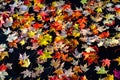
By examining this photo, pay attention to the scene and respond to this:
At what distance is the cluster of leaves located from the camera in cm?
349

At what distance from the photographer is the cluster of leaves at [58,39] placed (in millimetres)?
3494

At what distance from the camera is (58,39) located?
12.8ft

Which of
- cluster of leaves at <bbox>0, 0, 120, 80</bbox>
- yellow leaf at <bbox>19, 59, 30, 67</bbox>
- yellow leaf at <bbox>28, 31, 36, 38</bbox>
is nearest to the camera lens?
cluster of leaves at <bbox>0, 0, 120, 80</bbox>

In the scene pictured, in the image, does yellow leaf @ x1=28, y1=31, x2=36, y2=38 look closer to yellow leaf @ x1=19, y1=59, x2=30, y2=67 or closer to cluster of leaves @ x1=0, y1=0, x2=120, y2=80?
cluster of leaves @ x1=0, y1=0, x2=120, y2=80

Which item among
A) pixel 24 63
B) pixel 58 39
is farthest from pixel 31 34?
pixel 24 63

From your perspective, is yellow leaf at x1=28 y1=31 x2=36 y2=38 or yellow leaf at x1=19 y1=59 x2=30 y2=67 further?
yellow leaf at x1=28 y1=31 x2=36 y2=38

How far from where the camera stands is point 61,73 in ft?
11.3


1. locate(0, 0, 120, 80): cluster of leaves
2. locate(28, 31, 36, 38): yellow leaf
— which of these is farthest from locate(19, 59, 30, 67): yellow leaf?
locate(28, 31, 36, 38): yellow leaf

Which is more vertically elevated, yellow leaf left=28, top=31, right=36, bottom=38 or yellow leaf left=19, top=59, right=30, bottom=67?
yellow leaf left=28, top=31, right=36, bottom=38

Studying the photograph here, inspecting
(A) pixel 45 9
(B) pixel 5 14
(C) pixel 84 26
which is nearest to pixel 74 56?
(C) pixel 84 26

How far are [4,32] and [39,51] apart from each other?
82 centimetres

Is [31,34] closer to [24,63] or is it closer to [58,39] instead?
[58,39]

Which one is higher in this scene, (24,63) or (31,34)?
(31,34)

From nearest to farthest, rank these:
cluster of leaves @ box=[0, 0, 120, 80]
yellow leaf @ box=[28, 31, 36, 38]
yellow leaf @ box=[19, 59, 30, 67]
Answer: cluster of leaves @ box=[0, 0, 120, 80]
yellow leaf @ box=[19, 59, 30, 67]
yellow leaf @ box=[28, 31, 36, 38]
